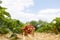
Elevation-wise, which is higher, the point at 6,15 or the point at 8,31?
the point at 6,15

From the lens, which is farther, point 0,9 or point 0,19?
point 0,9

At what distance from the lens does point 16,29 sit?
623cm

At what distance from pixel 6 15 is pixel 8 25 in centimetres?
29

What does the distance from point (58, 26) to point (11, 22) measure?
2.16m

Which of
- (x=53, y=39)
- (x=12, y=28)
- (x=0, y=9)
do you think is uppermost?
(x=0, y=9)

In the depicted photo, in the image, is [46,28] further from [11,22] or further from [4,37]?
[4,37]

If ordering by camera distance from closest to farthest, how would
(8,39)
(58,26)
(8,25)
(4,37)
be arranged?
(8,39) → (4,37) → (8,25) → (58,26)

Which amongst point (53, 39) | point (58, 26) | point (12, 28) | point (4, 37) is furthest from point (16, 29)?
point (58, 26)

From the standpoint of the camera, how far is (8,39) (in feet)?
17.6

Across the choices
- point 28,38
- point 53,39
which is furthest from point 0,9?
point 53,39

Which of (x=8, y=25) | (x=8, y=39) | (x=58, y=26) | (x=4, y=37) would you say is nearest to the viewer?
(x=8, y=39)

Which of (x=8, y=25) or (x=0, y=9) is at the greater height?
(x=0, y=9)

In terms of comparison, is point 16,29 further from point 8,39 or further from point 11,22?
point 8,39

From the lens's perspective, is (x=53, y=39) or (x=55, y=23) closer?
(x=53, y=39)
